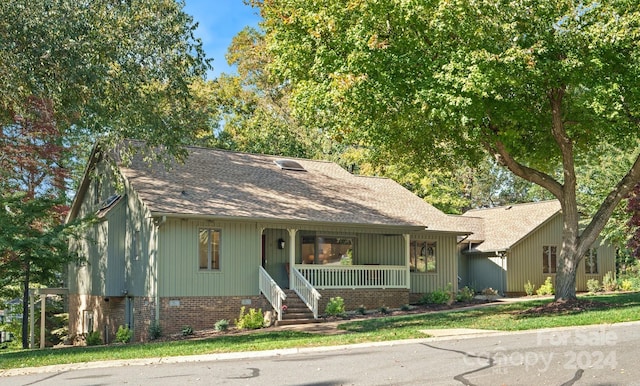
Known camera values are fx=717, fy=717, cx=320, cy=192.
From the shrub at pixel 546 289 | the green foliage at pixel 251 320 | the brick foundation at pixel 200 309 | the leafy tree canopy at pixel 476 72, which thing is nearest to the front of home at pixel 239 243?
the brick foundation at pixel 200 309

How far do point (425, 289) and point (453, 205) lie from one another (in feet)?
64.9

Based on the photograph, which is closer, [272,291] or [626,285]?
[272,291]

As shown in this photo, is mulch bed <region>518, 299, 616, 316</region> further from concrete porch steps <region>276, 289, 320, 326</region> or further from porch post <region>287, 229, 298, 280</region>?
porch post <region>287, 229, 298, 280</region>

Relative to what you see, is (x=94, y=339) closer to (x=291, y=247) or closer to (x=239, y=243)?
(x=239, y=243)

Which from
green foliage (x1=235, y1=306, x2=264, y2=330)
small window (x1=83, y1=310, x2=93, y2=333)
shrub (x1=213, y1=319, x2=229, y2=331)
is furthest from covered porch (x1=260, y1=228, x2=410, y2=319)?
small window (x1=83, y1=310, x2=93, y2=333)

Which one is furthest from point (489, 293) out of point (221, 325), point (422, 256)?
point (221, 325)

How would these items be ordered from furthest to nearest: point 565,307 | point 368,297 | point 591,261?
point 591,261, point 368,297, point 565,307

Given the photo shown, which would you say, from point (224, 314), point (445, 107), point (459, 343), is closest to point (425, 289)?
point (224, 314)

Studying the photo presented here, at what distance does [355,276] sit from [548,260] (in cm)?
1283

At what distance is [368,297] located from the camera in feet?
86.2

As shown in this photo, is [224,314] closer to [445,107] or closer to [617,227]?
[445,107]

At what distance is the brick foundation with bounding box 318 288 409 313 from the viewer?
25359 millimetres

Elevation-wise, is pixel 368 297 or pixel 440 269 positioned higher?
pixel 440 269

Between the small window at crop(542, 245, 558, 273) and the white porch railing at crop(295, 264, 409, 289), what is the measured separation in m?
10.2
